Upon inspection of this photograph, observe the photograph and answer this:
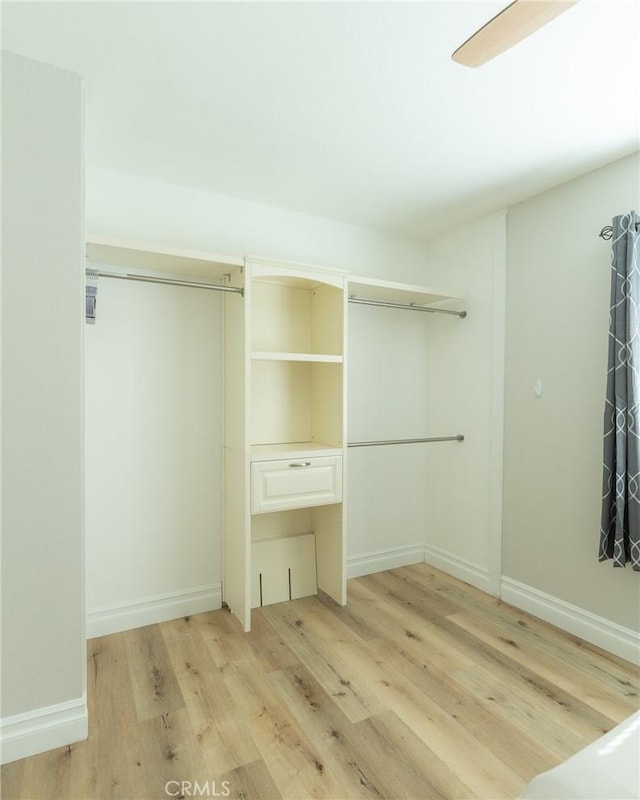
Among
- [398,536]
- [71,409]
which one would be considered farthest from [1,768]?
[398,536]

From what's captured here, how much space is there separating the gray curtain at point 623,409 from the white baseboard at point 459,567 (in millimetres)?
923

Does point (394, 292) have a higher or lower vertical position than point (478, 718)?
higher

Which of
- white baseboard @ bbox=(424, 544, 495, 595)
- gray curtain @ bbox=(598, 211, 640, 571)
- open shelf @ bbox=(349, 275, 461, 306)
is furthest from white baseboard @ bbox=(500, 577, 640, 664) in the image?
open shelf @ bbox=(349, 275, 461, 306)

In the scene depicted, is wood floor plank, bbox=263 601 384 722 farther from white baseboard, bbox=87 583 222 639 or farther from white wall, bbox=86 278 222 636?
white wall, bbox=86 278 222 636

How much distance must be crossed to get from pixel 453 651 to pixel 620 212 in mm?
2294

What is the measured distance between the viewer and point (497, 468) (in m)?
2.91

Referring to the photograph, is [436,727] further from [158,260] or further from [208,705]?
[158,260]

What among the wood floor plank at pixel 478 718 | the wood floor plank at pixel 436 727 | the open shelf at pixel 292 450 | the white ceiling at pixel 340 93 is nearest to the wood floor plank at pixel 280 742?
the wood floor plank at pixel 436 727

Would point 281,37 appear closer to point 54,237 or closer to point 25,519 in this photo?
point 54,237

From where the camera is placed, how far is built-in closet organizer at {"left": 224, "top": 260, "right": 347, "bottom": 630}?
246 cm

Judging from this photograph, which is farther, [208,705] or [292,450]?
[292,450]

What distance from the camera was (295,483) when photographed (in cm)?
254

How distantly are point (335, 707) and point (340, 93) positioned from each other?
2.41 metres

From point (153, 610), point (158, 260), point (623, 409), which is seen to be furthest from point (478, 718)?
point (158, 260)
